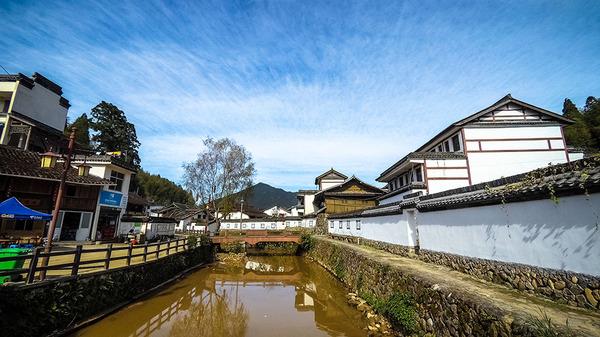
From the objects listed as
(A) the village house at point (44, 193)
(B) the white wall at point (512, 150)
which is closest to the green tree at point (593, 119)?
(B) the white wall at point (512, 150)

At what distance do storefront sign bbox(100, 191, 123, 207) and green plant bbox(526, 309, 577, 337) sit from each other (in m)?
25.7

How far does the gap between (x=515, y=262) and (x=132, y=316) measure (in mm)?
12417

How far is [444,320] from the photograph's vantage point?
19.1 feet

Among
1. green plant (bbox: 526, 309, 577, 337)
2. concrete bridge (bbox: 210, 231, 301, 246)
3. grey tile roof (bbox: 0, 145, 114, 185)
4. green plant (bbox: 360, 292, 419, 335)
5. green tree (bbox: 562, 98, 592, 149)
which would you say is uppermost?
green tree (bbox: 562, 98, 592, 149)

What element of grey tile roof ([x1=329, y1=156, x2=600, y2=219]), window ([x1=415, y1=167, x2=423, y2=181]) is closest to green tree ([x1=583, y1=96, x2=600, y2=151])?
window ([x1=415, y1=167, x2=423, y2=181])

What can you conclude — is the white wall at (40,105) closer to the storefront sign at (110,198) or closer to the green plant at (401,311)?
the storefront sign at (110,198)

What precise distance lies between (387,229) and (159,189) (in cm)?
6984

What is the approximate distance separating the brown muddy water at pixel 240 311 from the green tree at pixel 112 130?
37759 mm

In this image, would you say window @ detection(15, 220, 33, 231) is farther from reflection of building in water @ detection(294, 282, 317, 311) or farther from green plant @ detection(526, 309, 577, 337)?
green plant @ detection(526, 309, 577, 337)

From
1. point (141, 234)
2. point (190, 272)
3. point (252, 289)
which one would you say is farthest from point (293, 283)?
point (141, 234)

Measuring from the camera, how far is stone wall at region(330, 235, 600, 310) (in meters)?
4.72

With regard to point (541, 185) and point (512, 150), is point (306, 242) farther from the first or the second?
point (541, 185)

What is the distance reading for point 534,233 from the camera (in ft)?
19.6

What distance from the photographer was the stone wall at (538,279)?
4723 mm
